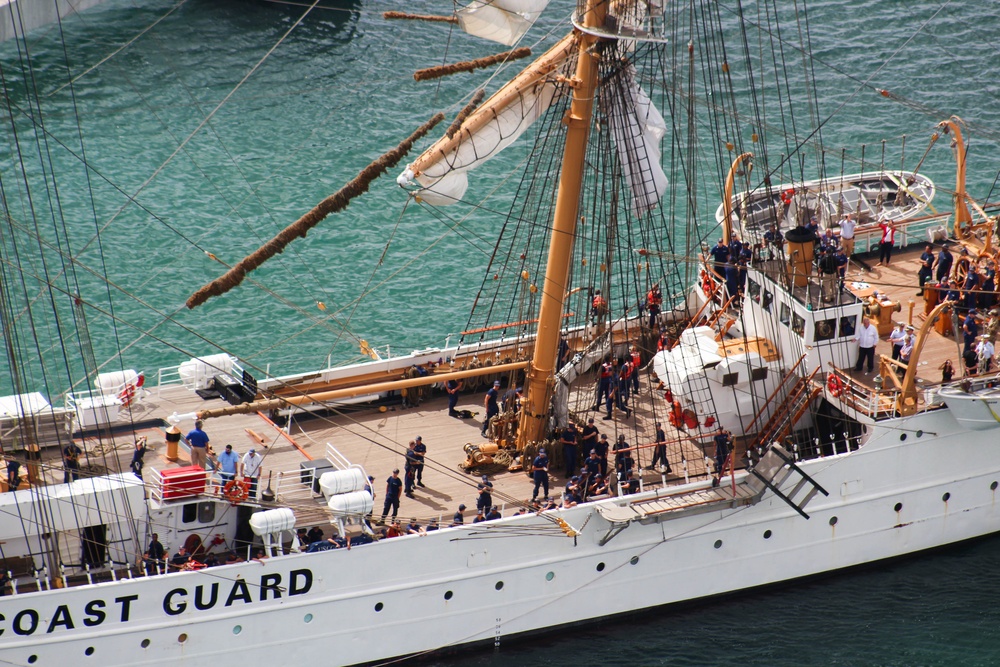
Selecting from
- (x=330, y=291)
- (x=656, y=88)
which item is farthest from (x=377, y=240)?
(x=656, y=88)

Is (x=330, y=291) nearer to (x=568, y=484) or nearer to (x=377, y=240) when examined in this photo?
(x=377, y=240)

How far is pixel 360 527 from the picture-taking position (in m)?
28.9

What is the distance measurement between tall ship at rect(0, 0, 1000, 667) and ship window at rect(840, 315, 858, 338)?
5 cm

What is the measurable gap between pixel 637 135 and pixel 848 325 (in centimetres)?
674

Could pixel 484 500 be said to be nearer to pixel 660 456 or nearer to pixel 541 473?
pixel 541 473

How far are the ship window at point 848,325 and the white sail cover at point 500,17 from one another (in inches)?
395

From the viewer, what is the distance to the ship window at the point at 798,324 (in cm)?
3175

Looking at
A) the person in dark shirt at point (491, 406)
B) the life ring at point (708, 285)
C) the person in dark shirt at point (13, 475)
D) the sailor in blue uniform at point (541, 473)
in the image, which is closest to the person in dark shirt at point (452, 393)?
the person in dark shirt at point (491, 406)

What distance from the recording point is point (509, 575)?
29453 millimetres

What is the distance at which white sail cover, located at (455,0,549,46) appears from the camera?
97.0 ft

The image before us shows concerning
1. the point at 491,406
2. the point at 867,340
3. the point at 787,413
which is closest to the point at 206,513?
the point at 491,406

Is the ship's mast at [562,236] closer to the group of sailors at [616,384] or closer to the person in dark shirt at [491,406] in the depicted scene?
the person in dark shirt at [491,406]

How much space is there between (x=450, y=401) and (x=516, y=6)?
32.2 feet

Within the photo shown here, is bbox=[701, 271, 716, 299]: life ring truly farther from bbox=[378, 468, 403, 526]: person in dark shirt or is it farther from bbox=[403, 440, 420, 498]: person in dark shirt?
bbox=[378, 468, 403, 526]: person in dark shirt
